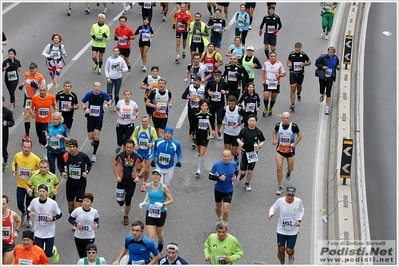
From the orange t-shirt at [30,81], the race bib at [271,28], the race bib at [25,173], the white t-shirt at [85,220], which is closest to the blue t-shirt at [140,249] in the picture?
the white t-shirt at [85,220]

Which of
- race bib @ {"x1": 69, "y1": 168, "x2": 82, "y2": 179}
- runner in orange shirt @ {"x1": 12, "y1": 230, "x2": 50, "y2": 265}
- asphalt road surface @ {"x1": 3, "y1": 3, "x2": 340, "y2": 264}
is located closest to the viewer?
runner in orange shirt @ {"x1": 12, "y1": 230, "x2": 50, "y2": 265}

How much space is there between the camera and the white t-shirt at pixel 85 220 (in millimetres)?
14172

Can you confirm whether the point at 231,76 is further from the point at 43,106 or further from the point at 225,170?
the point at 225,170

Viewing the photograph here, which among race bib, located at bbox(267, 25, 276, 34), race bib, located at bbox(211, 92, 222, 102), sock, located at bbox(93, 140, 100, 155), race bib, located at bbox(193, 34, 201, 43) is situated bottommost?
sock, located at bbox(93, 140, 100, 155)

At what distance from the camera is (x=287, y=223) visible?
14.3 metres

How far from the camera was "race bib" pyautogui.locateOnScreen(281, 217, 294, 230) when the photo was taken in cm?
1426

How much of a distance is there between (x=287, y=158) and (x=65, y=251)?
16.5 feet

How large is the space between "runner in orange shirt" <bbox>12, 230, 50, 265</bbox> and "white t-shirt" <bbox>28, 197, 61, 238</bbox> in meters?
1.28

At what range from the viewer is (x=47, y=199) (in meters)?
14.4

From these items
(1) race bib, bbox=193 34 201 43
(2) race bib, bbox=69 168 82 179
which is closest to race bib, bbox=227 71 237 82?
(1) race bib, bbox=193 34 201 43

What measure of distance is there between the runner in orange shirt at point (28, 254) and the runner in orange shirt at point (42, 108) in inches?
203

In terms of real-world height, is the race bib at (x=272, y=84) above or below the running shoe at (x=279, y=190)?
above

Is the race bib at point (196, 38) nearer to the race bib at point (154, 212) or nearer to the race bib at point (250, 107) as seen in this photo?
the race bib at point (250, 107)

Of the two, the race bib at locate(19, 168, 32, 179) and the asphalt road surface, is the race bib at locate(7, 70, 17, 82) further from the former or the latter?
the race bib at locate(19, 168, 32, 179)
